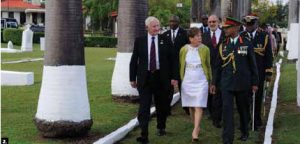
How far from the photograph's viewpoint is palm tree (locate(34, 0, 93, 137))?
8.85 metres

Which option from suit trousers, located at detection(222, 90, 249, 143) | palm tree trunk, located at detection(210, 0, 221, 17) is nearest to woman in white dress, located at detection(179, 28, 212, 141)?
suit trousers, located at detection(222, 90, 249, 143)

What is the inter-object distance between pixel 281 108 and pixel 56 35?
20.7 ft

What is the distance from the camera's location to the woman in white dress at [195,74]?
961cm

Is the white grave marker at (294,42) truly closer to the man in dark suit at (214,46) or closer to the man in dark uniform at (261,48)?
the man in dark suit at (214,46)

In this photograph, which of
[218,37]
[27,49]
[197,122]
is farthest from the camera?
[27,49]

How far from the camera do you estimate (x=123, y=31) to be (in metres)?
13.3

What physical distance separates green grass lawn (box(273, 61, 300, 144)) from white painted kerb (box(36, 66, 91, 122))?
10.4 ft

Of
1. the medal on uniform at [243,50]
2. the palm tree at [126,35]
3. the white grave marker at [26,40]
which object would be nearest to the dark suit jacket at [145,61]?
the medal on uniform at [243,50]

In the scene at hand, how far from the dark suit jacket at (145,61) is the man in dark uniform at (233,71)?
2.50 feet

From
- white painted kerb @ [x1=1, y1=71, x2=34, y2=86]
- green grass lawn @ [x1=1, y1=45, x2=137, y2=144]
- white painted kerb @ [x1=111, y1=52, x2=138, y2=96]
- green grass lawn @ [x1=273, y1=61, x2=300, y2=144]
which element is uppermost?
white painted kerb @ [x1=111, y1=52, x2=138, y2=96]

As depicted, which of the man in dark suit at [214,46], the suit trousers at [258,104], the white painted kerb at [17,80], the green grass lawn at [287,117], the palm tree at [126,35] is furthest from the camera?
the white painted kerb at [17,80]

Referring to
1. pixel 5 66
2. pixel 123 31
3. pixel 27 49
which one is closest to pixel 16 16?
pixel 27 49

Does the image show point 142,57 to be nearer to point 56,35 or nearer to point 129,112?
point 56,35

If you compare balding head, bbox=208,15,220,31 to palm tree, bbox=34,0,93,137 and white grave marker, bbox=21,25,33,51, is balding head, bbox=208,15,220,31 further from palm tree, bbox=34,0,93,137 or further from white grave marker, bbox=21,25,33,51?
white grave marker, bbox=21,25,33,51
